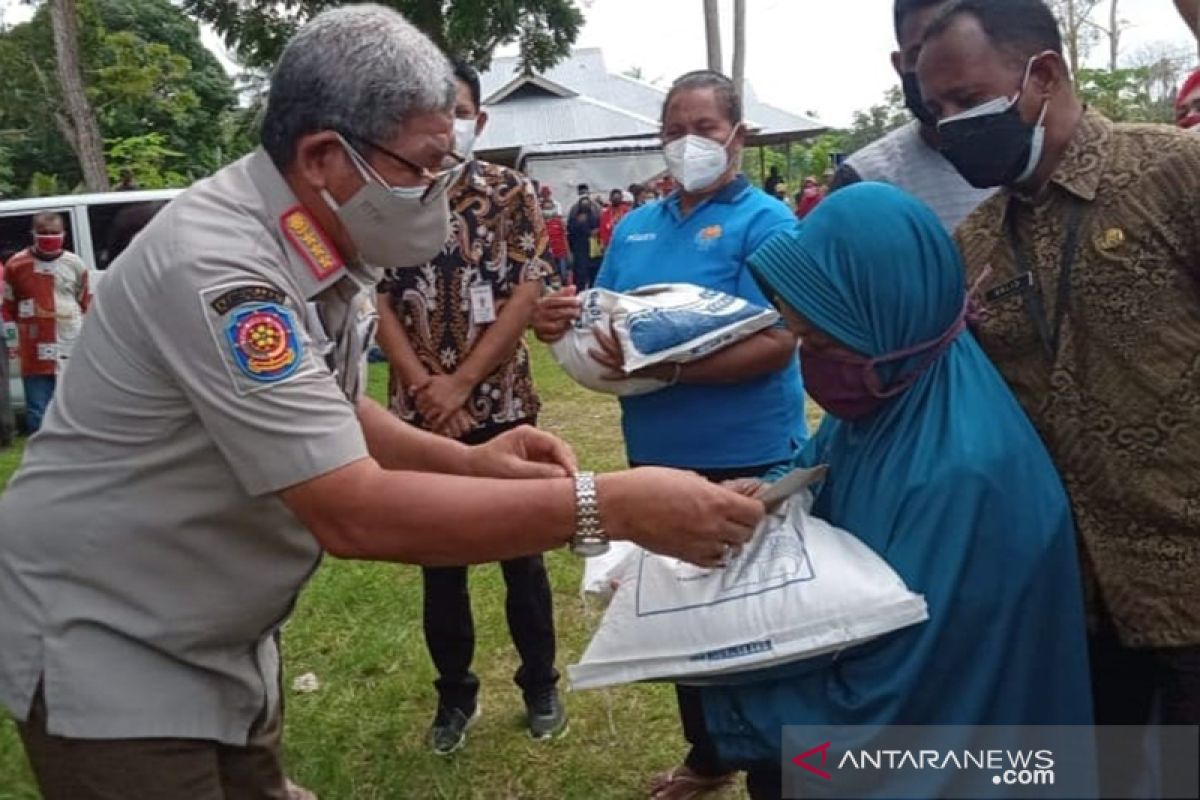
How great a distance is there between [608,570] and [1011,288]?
0.84 meters

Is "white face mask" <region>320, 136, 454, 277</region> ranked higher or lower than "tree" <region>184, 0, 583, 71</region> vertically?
lower

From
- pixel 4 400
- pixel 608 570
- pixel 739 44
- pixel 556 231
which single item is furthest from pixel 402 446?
pixel 739 44

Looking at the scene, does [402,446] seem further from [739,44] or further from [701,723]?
[739,44]

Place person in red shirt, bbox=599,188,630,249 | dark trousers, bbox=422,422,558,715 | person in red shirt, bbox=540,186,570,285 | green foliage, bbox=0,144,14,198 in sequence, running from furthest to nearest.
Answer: green foliage, bbox=0,144,14,198 → person in red shirt, bbox=599,188,630,249 → person in red shirt, bbox=540,186,570,285 → dark trousers, bbox=422,422,558,715

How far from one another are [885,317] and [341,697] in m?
2.82

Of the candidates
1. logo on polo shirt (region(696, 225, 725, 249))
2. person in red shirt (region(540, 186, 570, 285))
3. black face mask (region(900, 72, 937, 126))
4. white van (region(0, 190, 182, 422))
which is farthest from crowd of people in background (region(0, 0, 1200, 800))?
person in red shirt (region(540, 186, 570, 285))

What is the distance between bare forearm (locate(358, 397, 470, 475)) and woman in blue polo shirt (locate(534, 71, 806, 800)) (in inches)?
28.9

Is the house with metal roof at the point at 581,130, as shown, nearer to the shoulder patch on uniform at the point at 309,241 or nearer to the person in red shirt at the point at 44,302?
the person in red shirt at the point at 44,302

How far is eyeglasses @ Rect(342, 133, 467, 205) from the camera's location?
1.79m

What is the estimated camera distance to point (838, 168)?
2826 mm

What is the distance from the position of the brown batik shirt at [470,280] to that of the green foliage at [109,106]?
21824 mm

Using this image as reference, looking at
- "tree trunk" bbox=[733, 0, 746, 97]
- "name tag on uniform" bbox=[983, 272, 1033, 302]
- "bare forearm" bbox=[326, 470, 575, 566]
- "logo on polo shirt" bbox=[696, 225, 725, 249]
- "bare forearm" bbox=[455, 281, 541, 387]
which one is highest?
"tree trunk" bbox=[733, 0, 746, 97]

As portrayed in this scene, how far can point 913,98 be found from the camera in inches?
105

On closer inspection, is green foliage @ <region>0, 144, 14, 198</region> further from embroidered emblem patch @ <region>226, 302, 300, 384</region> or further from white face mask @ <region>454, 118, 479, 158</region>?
embroidered emblem patch @ <region>226, 302, 300, 384</region>
